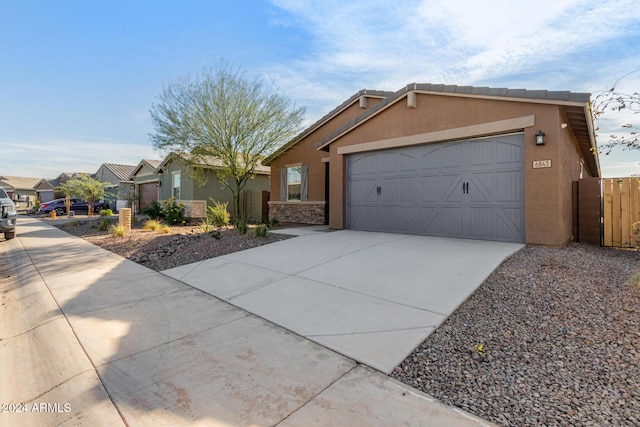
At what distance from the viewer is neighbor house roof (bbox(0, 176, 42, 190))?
4281 cm

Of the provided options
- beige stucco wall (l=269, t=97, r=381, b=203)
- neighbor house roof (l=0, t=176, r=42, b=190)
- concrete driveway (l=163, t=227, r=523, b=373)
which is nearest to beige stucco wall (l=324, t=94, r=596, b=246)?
concrete driveway (l=163, t=227, r=523, b=373)

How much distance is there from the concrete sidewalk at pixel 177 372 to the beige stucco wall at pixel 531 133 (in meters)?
6.27

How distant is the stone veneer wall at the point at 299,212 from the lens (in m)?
12.9

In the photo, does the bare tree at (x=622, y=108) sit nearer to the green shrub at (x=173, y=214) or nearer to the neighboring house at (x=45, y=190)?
the green shrub at (x=173, y=214)

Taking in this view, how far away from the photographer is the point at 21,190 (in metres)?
43.1

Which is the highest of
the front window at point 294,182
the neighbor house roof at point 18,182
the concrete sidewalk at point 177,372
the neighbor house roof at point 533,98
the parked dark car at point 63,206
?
the neighbor house roof at point 18,182

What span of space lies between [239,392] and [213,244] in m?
6.74

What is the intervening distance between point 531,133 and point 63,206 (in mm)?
36304

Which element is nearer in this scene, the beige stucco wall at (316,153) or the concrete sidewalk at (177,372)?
→ the concrete sidewalk at (177,372)

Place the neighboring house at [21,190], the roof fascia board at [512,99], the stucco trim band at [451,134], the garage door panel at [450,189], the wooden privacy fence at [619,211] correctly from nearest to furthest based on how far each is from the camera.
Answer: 1. the roof fascia board at [512,99]
2. the stucco trim band at [451,134]
3. the wooden privacy fence at [619,211]
4. the garage door panel at [450,189]
5. the neighboring house at [21,190]

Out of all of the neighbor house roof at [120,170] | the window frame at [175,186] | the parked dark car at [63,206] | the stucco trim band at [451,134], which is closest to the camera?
the stucco trim band at [451,134]

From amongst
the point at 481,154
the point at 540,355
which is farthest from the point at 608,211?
the point at 540,355

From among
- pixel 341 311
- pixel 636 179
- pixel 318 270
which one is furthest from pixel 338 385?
pixel 636 179

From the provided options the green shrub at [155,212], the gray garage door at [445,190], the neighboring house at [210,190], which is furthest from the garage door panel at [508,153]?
the green shrub at [155,212]
